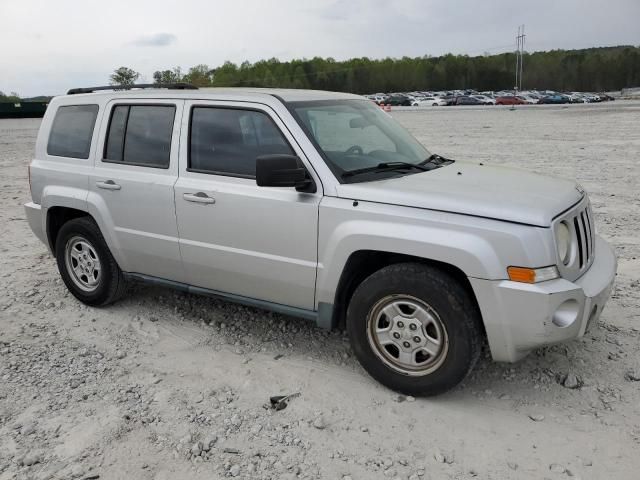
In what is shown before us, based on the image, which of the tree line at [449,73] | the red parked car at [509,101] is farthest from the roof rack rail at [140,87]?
the tree line at [449,73]

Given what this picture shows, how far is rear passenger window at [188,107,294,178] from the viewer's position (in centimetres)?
412

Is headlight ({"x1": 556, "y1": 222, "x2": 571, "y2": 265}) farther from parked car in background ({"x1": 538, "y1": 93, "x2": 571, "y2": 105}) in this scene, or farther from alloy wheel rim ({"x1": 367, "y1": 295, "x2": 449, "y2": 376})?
parked car in background ({"x1": 538, "y1": 93, "x2": 571, "y2": 105})

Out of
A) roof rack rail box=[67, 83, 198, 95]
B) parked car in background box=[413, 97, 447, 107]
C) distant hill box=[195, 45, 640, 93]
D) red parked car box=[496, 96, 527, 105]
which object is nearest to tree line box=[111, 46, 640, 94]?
distant hill box=[195, 45, 640, 93]

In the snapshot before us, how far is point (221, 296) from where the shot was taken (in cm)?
450

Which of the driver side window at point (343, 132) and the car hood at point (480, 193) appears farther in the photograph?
the driver side window at point (343, 132)

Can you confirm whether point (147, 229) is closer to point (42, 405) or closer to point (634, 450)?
point (42, 405)

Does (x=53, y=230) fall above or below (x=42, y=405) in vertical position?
above

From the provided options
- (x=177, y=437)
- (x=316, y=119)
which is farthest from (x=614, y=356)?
(x=177, y=437)

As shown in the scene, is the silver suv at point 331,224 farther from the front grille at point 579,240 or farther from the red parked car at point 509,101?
the red parked car at point 509,101

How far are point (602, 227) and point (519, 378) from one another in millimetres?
4189

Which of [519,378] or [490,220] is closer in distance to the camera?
[490,220]

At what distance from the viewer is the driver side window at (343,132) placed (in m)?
4.11

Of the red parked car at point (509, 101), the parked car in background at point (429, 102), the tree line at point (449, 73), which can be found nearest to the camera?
the red parked car at point (509, 101)

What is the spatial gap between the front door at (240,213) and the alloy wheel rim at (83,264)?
3.96 ft
